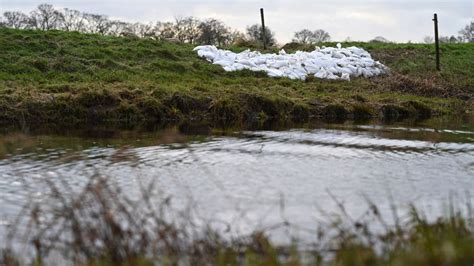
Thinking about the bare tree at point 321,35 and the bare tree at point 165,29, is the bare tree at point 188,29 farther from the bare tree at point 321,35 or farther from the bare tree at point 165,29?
the bare tree at point 321,35

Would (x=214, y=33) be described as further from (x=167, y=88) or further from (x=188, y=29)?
(x=167, y=88)

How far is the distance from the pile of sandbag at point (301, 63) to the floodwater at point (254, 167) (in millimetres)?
10705

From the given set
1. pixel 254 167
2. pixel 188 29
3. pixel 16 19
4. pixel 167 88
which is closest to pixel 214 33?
pixel 188 29

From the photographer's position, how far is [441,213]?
22.7ft

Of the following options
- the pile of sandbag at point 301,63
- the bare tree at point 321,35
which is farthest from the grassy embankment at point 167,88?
the bare tree at point 321,35

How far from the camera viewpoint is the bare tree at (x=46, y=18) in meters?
55.5

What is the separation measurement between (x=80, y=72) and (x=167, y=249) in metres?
18.1

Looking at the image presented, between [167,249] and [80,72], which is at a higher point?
[80,72]

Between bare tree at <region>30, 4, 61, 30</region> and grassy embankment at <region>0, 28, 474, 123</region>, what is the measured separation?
28903 millimetres

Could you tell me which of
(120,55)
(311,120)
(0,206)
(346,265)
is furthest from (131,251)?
(120,55)

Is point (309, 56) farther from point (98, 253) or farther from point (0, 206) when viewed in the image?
point (98, 253)

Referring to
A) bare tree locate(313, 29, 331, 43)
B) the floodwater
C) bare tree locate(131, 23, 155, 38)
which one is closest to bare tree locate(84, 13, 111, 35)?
bare tree locate(131, 23, 155, 38)

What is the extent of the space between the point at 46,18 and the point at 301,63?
34272 mm

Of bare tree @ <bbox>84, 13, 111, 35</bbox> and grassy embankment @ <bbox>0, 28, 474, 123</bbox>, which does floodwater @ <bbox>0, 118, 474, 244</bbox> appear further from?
bare tree @ <bbox>84, 13, 111, 35</bbox>
